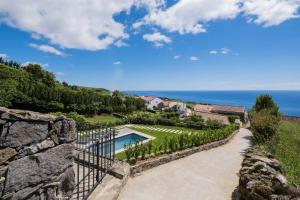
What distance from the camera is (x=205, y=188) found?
762 centimetres

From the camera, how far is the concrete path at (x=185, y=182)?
677 cm

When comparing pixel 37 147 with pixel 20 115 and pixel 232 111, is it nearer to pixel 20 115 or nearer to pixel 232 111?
pixel 20 115

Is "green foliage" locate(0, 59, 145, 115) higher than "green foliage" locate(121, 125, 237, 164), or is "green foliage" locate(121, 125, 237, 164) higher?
"green foliage" locate(0, 59, 145, 115)

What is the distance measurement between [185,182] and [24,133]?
668cm

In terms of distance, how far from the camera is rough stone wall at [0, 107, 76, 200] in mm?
2455

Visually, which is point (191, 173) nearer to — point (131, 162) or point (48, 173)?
point (131, 162)

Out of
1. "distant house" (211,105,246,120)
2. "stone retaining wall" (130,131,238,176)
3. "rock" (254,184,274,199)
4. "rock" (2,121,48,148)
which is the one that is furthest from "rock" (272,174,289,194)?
"distant house" (211,105,246,120)

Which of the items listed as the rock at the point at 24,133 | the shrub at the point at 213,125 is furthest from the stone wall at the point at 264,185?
the shrub at the point at 213,125

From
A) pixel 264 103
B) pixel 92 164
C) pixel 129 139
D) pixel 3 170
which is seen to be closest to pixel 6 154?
pixel 3 170

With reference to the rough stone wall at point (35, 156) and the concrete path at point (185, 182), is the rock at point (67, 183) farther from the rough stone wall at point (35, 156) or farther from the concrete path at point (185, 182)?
the concrete path at point (185, 182)

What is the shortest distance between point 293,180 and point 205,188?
12.9 ft

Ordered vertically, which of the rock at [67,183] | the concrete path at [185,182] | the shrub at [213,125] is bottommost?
the shrub at [213,125]

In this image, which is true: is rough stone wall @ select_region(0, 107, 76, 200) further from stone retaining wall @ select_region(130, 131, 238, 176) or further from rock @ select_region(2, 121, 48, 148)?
stone retaining wall @ select_region(130, 131, 238, 176)

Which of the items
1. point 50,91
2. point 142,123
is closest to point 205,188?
point 142,123
